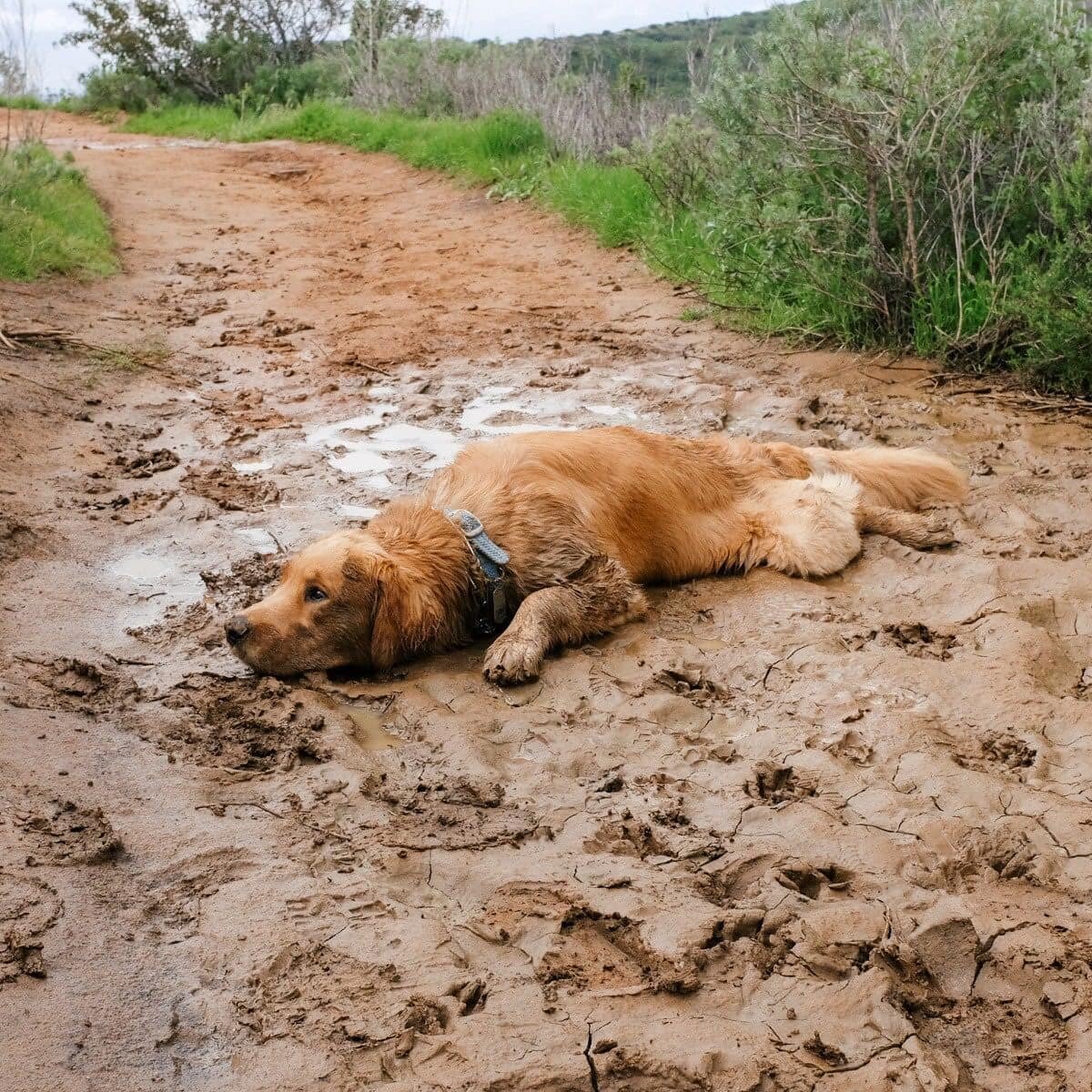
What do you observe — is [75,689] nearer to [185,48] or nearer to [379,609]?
[379,609]

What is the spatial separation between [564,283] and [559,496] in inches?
235

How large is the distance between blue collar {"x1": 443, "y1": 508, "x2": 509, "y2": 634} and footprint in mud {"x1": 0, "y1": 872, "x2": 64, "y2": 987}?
2.31 meters

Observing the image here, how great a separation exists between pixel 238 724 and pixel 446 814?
97 centimetres

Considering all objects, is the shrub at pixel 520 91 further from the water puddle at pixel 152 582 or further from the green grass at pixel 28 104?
the water puddle at pixel 152 582

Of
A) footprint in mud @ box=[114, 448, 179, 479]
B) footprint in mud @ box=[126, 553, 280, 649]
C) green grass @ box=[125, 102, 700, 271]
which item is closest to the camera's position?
footprint in mud @ box=[126, 553, 280, 649]

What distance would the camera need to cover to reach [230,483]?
257 inches

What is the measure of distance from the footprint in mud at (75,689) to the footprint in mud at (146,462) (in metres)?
2.33

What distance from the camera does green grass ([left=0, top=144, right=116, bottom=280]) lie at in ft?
→ 33.6

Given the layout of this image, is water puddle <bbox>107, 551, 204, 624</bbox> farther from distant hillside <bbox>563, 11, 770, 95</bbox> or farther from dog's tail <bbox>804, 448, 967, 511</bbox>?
distant hillside <bbox>563, 11, 770, 95</bbox>

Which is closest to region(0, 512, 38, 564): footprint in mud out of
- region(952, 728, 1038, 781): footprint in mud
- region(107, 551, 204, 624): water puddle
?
region(107, 551, 204, 624): water puddle

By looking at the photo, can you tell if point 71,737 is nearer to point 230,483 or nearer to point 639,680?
point 639,680

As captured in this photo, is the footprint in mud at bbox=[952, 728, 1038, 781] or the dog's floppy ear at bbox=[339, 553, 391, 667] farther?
the dog's floppy ear at bbox=[339, 553, 391, 667]

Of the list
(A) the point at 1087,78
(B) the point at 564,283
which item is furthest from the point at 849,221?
(B) the point at 564,283

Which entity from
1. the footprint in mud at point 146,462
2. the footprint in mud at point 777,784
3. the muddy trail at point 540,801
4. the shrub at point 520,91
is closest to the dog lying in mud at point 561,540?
the muddy trail at point 540,801
